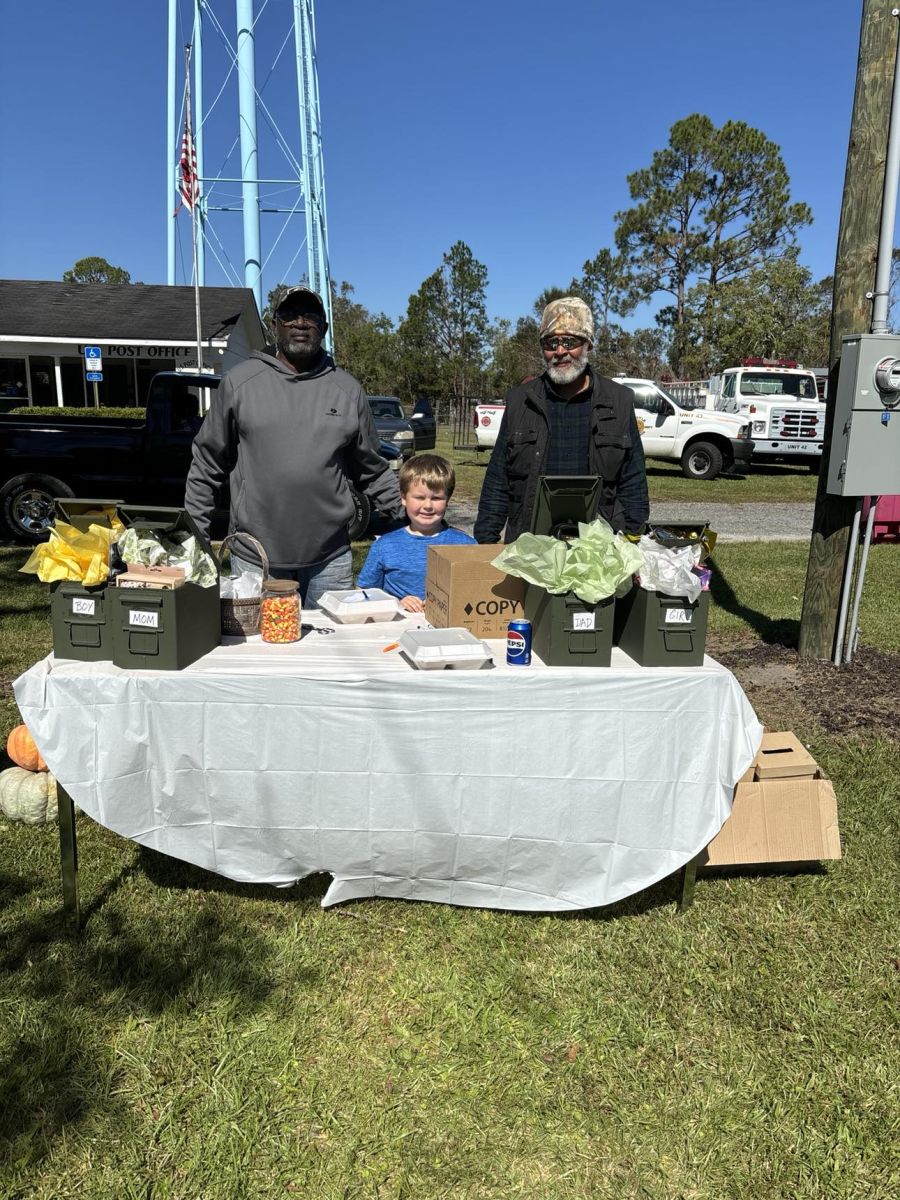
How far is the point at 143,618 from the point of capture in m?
2.62

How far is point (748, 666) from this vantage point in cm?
591

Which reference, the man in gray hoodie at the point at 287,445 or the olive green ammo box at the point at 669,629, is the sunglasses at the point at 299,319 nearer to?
the man in gray hoodie at the point at 287,445

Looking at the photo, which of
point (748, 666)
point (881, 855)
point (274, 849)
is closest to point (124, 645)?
point (274, 849)

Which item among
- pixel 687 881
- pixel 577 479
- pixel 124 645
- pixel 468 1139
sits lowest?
pixel 468 1139

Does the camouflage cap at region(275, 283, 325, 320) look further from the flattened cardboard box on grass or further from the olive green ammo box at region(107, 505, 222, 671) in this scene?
the flattened cardboard box on grass

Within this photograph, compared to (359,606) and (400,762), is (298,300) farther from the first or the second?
(400,762)

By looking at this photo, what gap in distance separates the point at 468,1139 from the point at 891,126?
572 centimetres

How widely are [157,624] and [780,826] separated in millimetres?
2358

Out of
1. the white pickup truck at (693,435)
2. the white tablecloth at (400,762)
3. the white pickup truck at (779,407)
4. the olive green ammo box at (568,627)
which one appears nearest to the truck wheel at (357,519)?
the white tablecloth at (400,762)

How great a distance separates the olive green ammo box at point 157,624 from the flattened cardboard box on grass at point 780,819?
2.00m

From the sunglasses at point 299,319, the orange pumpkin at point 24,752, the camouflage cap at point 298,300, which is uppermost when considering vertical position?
the camouflage cap at point 298,300

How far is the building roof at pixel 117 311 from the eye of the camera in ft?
77.3

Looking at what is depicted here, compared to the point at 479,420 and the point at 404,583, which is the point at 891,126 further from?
the point at 479,420

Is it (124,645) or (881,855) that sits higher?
(124,645)
